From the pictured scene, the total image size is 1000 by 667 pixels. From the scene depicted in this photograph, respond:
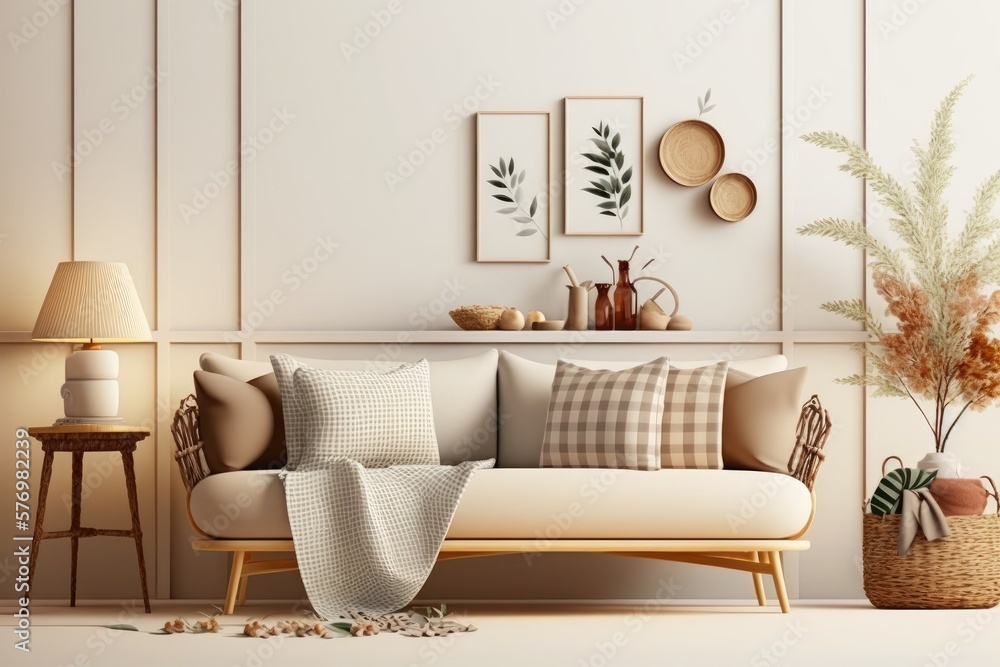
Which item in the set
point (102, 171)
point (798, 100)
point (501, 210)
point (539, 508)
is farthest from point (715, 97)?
point (102, 171)

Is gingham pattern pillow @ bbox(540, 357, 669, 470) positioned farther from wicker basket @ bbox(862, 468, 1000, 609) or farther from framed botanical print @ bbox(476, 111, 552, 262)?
wicker basket @ bbox(862, 468, 1000, 609)

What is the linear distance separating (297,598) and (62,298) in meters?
1.58

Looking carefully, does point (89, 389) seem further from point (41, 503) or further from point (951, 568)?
point (951, 568)

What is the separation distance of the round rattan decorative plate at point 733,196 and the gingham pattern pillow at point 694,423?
96cm

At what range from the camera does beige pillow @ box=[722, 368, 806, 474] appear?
394 cm

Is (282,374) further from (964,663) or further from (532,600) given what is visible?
(964,663)

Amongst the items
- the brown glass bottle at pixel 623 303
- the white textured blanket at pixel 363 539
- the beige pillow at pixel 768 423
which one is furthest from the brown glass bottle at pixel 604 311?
the white textured blanket at pixel 363 539

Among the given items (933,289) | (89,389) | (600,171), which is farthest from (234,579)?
(933,289)

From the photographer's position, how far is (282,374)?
157 inches

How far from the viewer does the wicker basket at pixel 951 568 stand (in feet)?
13.0

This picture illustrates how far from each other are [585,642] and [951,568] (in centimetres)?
158

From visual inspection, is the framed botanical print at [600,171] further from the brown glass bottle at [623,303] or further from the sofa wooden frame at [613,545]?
the sofa wooden frame at [613,545]

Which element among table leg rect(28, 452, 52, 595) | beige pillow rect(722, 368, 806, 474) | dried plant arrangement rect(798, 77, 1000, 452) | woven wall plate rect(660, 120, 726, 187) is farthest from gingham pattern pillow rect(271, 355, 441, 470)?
dried plant arrangement rect(798, 77, 1000, 452)

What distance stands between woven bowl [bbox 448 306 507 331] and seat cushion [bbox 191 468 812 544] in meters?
1.02
